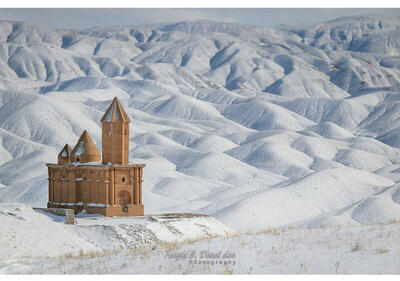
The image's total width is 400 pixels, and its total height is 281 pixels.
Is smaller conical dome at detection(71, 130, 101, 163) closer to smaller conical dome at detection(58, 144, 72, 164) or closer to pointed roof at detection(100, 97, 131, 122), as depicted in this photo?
smaller conical dome at detection(58, 144, 72, 164)

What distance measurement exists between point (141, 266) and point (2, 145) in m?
83.4

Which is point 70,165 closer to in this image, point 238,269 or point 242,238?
point 242,238

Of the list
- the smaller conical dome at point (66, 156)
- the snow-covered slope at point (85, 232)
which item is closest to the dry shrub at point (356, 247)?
the snow-covered slope at point (85, 232)

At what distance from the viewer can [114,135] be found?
133 feet

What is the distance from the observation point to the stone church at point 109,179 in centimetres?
4050

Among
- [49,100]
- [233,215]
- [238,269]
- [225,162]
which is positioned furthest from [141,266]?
[49,100]

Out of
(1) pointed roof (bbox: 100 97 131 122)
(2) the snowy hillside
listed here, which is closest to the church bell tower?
(1) pointed roof (bbox: 100 97 131 122)

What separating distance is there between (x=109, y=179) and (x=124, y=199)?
139 cm

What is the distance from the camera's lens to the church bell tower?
40469 mm

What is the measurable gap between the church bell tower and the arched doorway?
64.5 inches

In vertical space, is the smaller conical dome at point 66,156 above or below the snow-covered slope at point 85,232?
above

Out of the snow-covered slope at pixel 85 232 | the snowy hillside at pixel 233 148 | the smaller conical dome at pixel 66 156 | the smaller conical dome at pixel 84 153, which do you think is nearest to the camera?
the snow-covered slope at pixel 85 232

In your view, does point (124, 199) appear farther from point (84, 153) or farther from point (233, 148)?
point (233, 148)

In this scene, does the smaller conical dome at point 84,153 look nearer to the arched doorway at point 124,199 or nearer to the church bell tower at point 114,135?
the church bell tower at point 114,135
